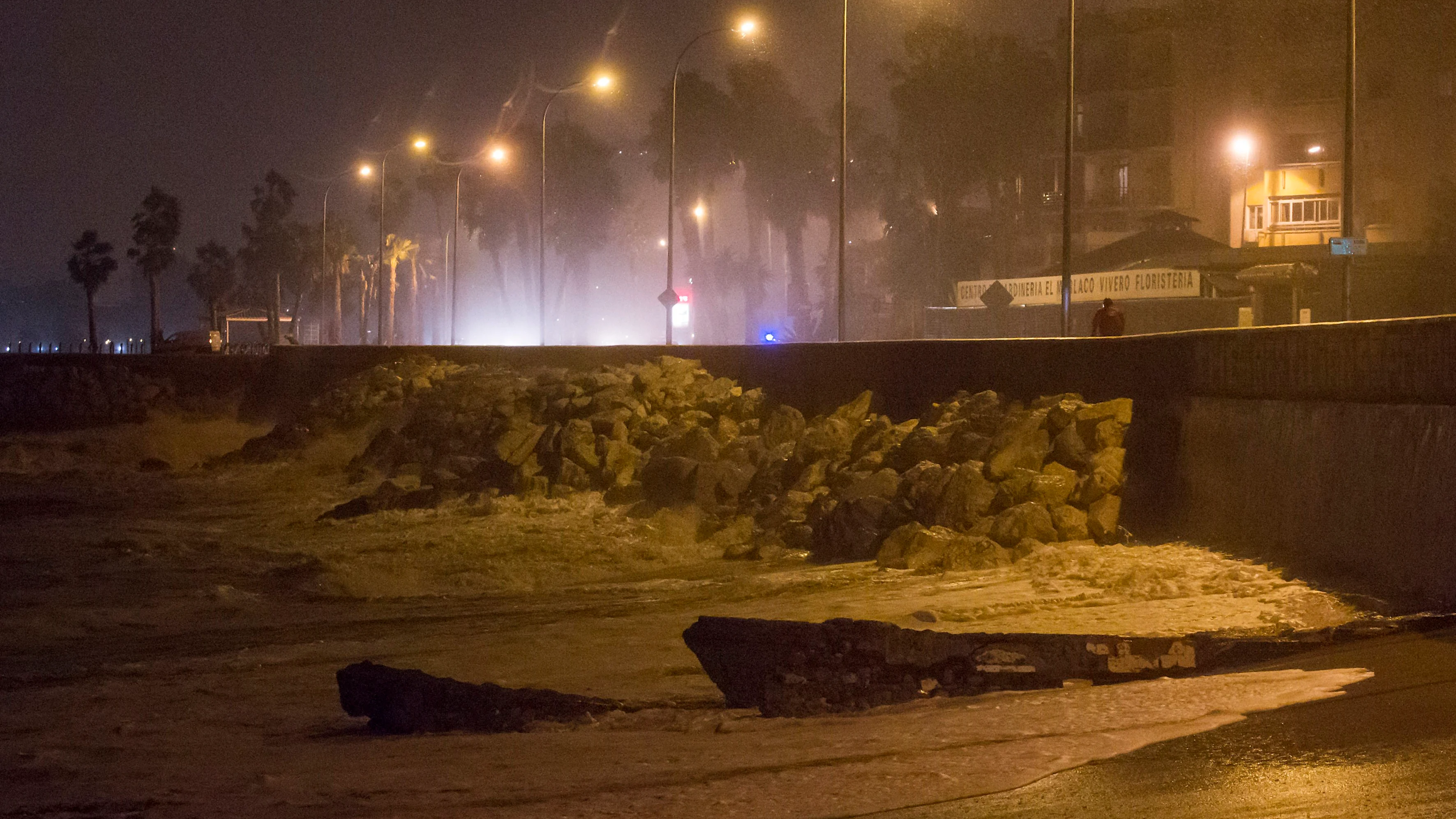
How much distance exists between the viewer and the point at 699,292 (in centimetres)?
9419

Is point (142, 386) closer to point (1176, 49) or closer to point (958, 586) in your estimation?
point (958, 586)

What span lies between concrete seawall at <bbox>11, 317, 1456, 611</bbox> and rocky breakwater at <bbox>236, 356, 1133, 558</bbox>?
551mm

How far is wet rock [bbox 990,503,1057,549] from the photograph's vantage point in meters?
14.5

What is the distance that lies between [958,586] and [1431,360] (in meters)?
4.70

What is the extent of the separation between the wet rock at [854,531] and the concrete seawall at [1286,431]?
110 inches

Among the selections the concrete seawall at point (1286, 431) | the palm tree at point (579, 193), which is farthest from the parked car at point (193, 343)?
the concrete seawall at point (1286, 431)

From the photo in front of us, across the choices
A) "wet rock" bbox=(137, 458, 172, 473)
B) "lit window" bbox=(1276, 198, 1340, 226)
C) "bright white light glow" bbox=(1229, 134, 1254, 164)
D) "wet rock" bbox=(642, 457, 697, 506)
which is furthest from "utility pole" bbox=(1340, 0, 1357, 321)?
"bright white light glow" bbox=(1229, 134, 1254, 164)

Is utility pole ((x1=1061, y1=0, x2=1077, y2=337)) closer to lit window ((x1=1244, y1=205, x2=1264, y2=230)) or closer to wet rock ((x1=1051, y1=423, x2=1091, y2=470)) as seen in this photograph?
wet rock ((x1=1051, y1=423, x2=1091, y2=470))

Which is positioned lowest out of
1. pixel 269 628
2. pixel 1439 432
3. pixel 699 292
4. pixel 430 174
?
pixel 269 628

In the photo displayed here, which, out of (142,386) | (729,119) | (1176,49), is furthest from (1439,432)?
(729,119)

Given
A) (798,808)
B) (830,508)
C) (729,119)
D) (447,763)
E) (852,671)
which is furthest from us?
(729,119)

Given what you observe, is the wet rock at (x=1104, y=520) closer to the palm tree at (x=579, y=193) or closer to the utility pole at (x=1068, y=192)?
the utility pole at (x=1068, y=192)

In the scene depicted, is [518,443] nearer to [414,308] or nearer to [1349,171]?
[1349,171]

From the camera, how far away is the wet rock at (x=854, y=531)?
15781 millimetres
